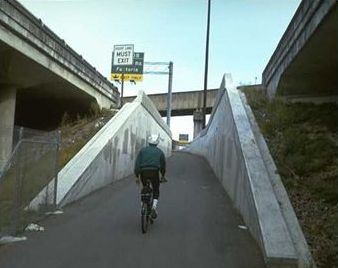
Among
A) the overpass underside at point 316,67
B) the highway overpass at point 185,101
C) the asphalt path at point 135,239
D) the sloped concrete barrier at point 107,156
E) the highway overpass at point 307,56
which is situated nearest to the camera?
the asphalt path at point 135,239

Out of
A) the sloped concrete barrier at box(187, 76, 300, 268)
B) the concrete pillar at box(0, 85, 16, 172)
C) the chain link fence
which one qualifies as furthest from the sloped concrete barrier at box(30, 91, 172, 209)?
the concrete pillar at box(0, 85, 16, 172)

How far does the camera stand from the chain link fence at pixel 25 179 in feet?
31.7

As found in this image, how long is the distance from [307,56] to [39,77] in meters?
13.2

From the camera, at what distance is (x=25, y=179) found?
34.2ft

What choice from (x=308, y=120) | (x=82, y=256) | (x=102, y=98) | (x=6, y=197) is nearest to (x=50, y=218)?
(x=6, y=197)

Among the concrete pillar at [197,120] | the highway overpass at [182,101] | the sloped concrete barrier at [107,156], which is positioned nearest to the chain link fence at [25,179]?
the sloped concrete barrier at [107,156]

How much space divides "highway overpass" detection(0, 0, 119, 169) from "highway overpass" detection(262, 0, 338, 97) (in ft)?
27.8

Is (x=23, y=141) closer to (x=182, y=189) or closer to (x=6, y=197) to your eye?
(x=6, y=197)

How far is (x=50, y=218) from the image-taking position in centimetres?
1107

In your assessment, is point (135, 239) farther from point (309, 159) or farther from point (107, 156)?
point (107, 156)

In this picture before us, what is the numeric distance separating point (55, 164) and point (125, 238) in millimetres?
2895

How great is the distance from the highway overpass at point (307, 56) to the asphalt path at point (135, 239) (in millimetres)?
4171

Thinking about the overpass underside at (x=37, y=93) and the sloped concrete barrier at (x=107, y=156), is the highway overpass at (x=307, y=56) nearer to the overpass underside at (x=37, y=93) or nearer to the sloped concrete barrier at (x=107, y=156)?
the sloped concrete barrier at (x=107, y=156)

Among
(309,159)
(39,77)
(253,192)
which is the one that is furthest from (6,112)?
(253,192)
